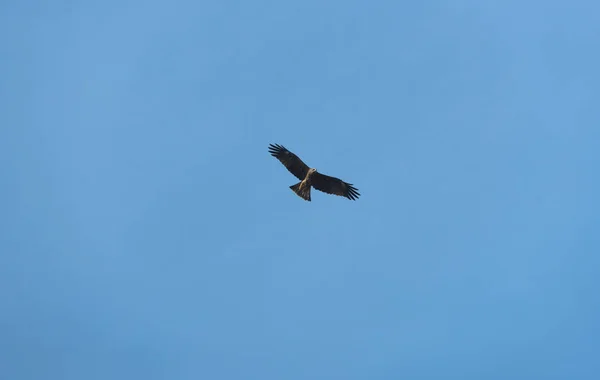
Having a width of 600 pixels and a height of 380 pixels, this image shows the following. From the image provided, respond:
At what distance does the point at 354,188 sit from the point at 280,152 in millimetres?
3597

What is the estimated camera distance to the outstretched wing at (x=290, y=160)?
5691cm

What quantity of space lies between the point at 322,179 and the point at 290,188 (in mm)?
1485

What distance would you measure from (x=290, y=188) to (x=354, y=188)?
286cm

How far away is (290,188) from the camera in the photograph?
56969 mm

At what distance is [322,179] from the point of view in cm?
5744

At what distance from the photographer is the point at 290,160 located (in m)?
57.0

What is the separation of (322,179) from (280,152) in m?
2.16

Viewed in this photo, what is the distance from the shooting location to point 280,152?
57.0 m

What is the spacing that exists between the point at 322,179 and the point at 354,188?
1475mm

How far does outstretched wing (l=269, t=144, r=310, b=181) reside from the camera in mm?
56906

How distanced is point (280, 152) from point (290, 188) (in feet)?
5.16

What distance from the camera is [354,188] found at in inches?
2276
